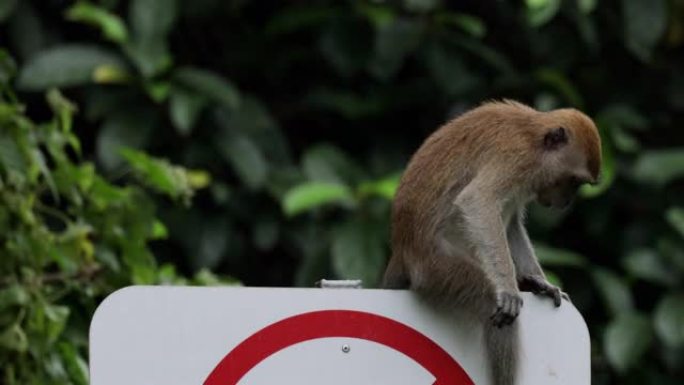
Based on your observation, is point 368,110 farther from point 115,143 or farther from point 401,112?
point 115,143

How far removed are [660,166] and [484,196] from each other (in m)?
3.08

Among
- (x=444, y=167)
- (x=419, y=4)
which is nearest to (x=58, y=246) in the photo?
(x=444, y=167)

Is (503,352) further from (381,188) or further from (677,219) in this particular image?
(677,219)

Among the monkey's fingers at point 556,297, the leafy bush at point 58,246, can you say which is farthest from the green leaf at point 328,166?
the monkey's fingers at point 556,297

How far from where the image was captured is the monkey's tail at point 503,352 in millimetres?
2961

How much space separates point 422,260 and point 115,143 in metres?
2.80

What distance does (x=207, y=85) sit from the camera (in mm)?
6070

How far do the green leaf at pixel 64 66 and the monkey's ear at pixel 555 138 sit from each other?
282 centimetres

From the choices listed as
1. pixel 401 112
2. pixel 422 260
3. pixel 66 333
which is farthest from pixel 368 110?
pixel 422 260

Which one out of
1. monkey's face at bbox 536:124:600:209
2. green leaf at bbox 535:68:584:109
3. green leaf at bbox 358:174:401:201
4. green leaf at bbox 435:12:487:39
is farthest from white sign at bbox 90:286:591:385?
green leaf at bbox 535:68:584:109

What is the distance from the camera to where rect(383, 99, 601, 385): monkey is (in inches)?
132

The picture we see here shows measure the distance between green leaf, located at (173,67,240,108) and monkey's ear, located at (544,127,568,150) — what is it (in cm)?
256

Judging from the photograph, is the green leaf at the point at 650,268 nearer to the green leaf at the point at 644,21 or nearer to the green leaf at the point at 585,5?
the green leaf at the point at 644,21

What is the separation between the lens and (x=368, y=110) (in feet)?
21.6
